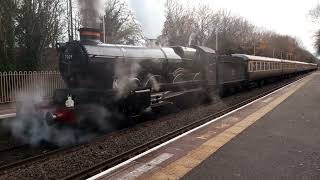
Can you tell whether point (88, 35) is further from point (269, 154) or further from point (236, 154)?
point (269, 154)

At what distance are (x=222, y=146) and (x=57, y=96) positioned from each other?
5.11 m

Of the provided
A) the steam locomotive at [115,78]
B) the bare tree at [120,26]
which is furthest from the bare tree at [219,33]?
the steam locomotive at [115,78]

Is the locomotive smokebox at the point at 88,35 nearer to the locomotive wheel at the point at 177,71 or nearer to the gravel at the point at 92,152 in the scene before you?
the gravel at the point at 92,152

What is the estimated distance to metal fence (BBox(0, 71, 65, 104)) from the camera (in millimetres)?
18922

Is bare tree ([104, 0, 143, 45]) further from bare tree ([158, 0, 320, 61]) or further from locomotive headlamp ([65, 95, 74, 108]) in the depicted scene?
locomotive headlamp ([65, 95, 74, 108])

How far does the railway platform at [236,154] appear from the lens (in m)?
6.31

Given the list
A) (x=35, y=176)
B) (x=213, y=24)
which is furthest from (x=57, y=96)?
(x=213, y=24)

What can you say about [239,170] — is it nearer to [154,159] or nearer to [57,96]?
[154,159]

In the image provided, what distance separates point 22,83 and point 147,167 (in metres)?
15.1

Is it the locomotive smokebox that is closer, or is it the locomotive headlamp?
the locomotive headlamp

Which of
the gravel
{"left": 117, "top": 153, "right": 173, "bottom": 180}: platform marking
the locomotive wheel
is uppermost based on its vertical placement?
the locomotive wheel

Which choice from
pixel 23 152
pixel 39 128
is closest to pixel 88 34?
pixel 39 128

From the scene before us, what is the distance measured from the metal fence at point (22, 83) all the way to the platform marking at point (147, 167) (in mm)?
11516

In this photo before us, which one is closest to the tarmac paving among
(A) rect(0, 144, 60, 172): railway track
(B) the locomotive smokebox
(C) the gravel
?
(C) the gravel
